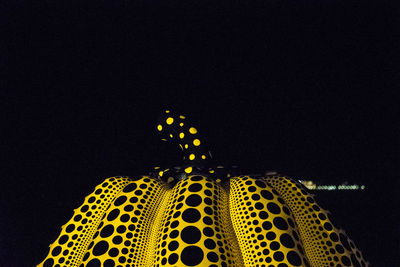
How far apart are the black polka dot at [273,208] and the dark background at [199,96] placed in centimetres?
24

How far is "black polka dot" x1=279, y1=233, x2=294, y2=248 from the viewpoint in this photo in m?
0.37

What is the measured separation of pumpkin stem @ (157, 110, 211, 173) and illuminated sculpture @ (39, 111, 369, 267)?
1.5 inches

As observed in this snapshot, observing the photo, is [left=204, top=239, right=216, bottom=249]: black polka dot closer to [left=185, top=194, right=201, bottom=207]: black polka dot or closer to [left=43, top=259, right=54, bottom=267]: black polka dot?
[left=185, top=194, right=201, bottom=207]: black polka dot

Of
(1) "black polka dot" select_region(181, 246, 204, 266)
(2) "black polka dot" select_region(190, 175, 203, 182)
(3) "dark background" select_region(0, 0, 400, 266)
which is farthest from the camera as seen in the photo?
(3) "dark background" select_region(0, 0, 400, 266)

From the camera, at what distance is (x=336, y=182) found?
68cm

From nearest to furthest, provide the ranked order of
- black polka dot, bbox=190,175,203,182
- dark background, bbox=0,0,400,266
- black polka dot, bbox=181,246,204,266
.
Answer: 1. black polka dot, bbox=181,246,204,266
2. black polka dot, bbox=190,175,203,182
3. dark background, bbox=0,0,400,266

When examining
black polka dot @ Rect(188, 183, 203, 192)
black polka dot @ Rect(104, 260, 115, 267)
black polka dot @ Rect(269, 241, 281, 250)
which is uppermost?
black polka dot @ Rect(188, 183, 203, 192)

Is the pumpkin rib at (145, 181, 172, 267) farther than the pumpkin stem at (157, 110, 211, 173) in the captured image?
No

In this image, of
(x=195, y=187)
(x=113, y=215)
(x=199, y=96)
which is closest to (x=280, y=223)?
(x=195, y=187)

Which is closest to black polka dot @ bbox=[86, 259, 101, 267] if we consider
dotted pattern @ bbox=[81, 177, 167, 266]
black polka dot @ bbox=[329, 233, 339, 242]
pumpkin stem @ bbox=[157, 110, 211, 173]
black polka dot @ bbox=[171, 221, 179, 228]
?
dotted pattern @ bbox=[81, 177, 167, 266]

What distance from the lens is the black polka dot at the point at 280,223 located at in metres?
0.38

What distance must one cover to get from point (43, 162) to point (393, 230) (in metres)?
0.76

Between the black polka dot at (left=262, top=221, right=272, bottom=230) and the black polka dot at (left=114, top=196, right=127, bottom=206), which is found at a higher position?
the black polka dot at (left=114, top=196, right=127, bottom=206)

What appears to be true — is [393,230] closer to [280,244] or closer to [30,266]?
[280,244]
